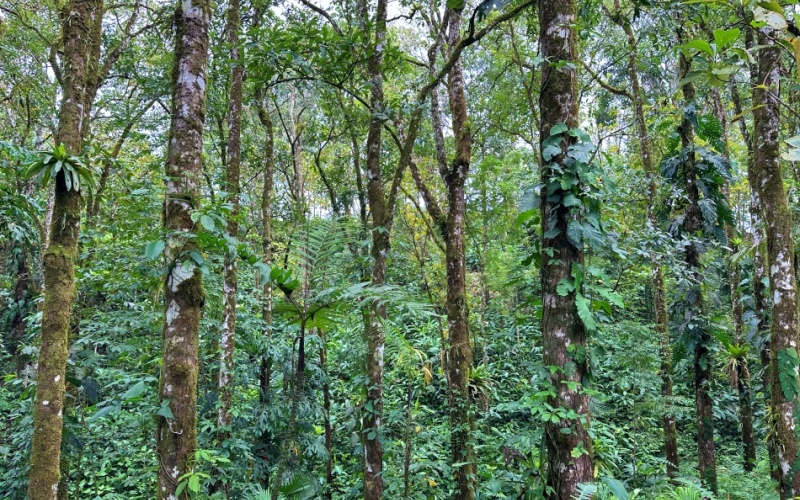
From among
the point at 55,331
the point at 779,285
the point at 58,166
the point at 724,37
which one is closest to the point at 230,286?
the point at 55,331

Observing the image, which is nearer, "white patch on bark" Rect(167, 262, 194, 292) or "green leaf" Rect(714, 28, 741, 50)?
"green leaf" Rect(714, 28, 741, 50)

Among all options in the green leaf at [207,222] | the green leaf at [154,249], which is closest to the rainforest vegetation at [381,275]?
the green leaf at [154,249]

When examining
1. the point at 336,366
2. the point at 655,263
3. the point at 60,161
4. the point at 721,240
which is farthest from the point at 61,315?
the point at 336,366

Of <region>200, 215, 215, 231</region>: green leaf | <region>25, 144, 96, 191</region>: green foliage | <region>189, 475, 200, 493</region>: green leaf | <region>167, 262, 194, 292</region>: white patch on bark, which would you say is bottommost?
<region>189, 475, 200, 493</region>: green leaf

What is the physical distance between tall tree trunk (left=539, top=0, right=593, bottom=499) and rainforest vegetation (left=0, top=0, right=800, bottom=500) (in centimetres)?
1

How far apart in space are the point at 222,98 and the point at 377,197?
188 inches

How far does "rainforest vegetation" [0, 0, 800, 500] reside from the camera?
2.51 meters

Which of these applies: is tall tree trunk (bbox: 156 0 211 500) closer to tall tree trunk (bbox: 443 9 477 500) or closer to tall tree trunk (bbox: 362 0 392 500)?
tall tree trunk (bbox: 362 0 392 500)

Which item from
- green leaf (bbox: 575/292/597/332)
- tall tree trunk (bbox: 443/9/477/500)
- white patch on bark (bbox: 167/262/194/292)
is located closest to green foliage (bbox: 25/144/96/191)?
white patch on bark (bbox: 167/262/194/292)

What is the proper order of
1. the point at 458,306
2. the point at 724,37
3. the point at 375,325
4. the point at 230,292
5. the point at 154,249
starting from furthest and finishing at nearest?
the point at 230,292
the point at 458,306
the point at 375,325
the point at 154,249
the point at 724,37

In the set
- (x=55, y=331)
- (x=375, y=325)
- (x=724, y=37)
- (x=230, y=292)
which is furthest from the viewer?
(x=230, y=292)

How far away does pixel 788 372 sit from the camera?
134 inches

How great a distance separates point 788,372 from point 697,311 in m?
2.34

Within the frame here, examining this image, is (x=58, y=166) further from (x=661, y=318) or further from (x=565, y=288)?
(x=661, y=318)
